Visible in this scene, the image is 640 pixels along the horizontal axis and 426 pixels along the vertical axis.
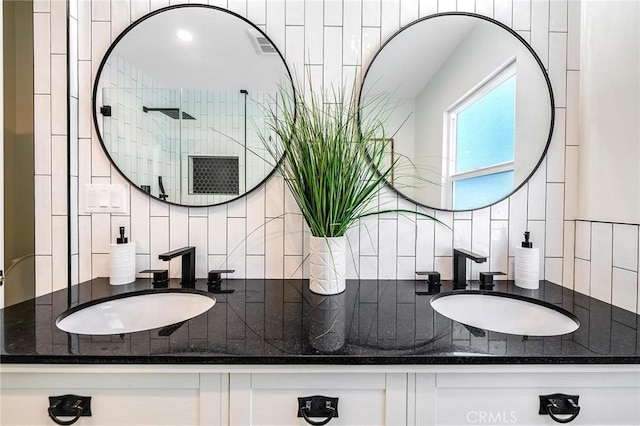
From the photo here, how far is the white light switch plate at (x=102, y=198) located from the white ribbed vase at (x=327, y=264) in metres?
0.80

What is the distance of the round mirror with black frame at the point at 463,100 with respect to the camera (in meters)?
1.21

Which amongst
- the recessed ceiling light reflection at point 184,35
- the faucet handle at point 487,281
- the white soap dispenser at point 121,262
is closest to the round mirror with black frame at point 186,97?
the recessed ceiling light reflection at point 184,35

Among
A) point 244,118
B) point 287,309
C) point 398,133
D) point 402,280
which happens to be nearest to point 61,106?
point 244,118

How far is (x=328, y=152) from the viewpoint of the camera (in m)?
1.00

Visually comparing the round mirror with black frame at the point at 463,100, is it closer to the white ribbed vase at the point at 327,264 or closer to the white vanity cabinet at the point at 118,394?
the white ribbed vase at the point at 327,264

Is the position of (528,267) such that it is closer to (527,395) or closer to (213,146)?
(527,395)

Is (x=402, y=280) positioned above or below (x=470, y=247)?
below

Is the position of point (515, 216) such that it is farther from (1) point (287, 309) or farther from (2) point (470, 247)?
(1) point (287, 309)

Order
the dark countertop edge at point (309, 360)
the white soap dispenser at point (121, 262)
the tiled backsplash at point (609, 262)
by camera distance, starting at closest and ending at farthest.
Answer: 1. the dark countertop edge at point (309, 360)
2. the tiled backsplash at point (609, 262)
3. the white soap dispenser at point (121, 262)

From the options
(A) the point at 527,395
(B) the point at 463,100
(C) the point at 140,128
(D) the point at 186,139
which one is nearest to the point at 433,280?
(A) the point at 527,395

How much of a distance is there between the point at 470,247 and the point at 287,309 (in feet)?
2.61

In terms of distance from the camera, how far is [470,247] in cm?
126

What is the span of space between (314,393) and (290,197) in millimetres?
735

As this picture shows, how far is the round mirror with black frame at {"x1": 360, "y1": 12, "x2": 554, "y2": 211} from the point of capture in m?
1.21
